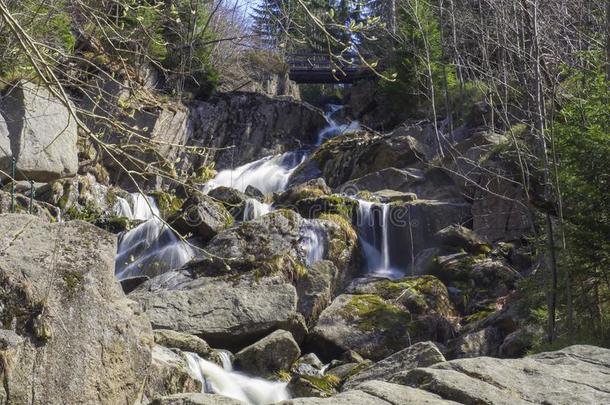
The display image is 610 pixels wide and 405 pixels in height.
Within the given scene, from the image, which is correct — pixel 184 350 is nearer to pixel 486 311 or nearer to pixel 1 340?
pixel 1 340

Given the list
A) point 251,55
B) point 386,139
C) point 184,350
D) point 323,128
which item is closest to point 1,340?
point 184,350

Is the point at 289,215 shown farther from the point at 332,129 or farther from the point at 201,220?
the point at 332,129

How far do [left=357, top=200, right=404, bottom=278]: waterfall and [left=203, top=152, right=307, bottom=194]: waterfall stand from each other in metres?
6.04

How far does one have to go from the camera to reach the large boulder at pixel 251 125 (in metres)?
27.5

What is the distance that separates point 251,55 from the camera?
1278 inches

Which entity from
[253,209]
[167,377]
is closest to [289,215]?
[253,209]

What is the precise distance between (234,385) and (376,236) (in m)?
7.94

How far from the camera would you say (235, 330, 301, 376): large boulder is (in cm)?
1040

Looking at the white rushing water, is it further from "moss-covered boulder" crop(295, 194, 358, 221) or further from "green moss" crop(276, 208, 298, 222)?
"green moss" crop(276, 208, 298, 222)

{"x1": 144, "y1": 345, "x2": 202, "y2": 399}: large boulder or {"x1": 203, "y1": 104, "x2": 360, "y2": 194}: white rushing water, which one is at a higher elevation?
{"x1": 203, "y1": 104, "x2": 360, "y2": 194}: white rushing water

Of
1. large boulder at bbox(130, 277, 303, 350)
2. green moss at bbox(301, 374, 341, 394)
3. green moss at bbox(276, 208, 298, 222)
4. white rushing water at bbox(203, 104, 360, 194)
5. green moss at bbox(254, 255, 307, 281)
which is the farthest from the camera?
white rushing water at bbox(203, 104, 360, 194)

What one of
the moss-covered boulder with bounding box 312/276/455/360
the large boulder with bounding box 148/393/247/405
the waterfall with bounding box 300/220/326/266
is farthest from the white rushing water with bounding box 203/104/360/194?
the large boulder with bounding box 148/393/247/405

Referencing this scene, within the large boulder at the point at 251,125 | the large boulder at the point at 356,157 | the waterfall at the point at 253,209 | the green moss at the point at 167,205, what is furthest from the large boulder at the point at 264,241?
the large boulder at the point at 251,125

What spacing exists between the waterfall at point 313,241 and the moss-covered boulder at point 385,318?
146 centimetres
